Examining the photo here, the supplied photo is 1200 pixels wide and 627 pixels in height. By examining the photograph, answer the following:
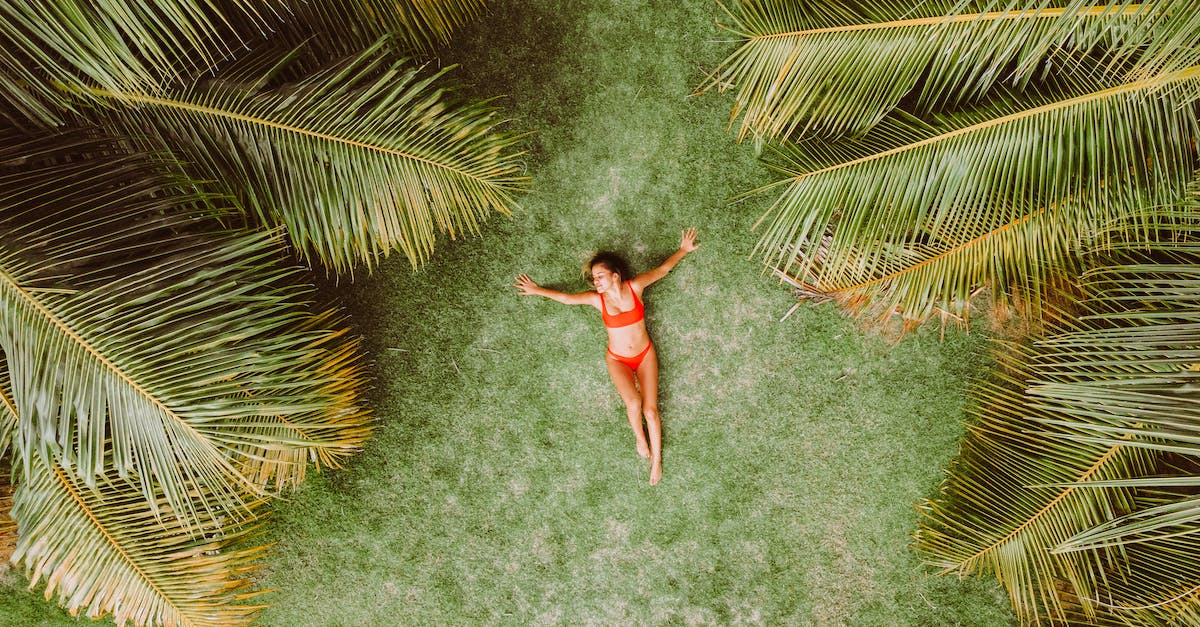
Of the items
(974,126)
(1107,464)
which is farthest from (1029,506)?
(974,126)

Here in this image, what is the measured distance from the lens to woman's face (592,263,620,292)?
11.8 feet

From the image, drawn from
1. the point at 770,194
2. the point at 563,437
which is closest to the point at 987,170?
the point at 770,194

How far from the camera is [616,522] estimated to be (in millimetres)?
4000

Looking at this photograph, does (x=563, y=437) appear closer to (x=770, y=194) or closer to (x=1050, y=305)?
(x=770, y=194)

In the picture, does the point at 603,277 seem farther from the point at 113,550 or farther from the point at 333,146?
the point at 113,550

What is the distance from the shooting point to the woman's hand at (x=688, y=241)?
12.4ft

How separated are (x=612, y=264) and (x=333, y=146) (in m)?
1.68

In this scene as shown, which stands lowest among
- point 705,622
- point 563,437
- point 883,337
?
point 705,622

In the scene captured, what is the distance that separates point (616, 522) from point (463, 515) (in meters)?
0.98

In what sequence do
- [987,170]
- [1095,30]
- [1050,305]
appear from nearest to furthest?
[1095,30]
[987,170]
[1050,305]

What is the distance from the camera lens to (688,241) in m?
3.79

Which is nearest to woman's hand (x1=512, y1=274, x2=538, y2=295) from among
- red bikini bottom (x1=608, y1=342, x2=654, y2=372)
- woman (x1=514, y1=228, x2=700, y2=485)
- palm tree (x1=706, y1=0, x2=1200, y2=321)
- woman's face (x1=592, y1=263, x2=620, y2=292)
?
woman (x1=514, y1=228, x2=700, y2=485)

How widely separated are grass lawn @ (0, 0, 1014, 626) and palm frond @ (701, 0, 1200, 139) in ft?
2.61

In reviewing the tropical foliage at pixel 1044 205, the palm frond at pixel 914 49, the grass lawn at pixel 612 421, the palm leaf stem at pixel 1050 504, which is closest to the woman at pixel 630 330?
the grass lawn at pixel 612 421
